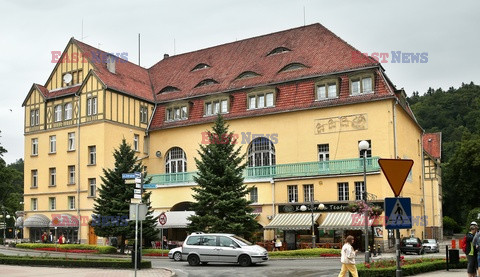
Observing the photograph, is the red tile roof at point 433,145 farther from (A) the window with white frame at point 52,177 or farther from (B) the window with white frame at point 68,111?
(A) the window with white frame at point 52,177

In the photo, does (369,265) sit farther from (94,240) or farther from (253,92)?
(94,240)

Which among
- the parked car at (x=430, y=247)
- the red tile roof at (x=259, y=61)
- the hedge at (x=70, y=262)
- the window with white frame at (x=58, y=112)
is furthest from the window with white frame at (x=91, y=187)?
the parked car at (x=430, y=247)

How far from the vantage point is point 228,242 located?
27906mm

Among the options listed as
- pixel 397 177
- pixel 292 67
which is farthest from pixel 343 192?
pixel 397 177

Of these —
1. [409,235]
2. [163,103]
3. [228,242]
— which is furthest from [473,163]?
[228,242]

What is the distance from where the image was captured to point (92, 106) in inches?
1907

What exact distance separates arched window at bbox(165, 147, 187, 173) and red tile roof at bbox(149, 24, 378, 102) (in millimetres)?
4997

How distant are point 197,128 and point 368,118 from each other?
15548mm

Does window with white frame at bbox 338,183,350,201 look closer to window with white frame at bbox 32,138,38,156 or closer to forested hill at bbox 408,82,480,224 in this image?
window with white frame at bbox 32,138,38,156

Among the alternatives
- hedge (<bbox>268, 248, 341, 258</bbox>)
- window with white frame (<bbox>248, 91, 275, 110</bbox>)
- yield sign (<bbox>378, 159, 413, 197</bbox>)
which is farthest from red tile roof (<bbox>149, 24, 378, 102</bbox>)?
yield sign (<bbox>378, 159, 413, 197</bbox>)

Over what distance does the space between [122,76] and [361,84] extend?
73.8 ft

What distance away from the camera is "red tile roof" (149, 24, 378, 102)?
43688mm

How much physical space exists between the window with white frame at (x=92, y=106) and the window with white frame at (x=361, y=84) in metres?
22.0

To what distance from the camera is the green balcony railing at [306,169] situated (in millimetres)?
39031
